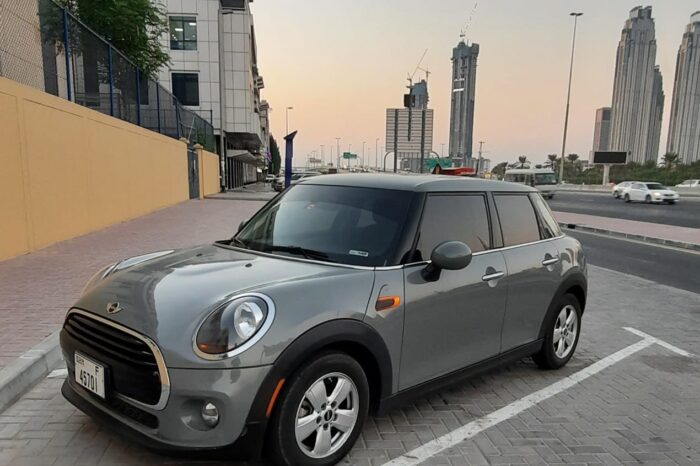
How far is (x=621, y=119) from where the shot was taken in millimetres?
91938

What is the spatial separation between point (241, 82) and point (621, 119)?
263 ft

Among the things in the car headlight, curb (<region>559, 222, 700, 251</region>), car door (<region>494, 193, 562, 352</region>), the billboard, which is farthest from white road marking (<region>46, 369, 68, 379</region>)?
the billboard

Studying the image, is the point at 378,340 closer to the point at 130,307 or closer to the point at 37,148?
the point at 130,307

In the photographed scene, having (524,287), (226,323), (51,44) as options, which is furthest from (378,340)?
(51,44)

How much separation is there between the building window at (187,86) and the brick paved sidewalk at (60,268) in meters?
28.0

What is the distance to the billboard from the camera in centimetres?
5947

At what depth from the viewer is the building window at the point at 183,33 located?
38000 millimetres

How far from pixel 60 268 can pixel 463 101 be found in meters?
49.2

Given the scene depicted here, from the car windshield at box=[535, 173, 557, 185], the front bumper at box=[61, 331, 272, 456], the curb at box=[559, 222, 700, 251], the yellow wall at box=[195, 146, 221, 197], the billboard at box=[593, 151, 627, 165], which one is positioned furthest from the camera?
the billboard at box=[593, 151, 627, 165]

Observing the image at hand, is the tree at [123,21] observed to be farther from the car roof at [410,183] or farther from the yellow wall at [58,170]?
the car roof at [410,183]

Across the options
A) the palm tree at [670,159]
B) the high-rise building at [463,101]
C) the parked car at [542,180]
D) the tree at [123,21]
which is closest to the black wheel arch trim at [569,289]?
the tree at [123,21]

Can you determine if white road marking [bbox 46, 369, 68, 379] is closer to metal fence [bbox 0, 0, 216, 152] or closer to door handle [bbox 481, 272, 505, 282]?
door handle [bbox 481, 272, 505, 282]

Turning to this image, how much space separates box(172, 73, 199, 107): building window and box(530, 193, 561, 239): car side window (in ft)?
126

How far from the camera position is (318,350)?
100 inches
